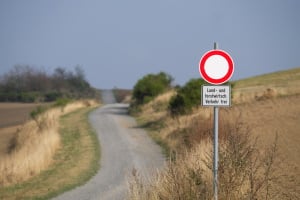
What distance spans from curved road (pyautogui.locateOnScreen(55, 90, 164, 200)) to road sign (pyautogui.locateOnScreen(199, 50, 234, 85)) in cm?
461

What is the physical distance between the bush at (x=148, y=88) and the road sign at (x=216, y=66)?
3936 centimetres

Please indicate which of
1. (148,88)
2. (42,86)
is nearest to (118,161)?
(148,88)

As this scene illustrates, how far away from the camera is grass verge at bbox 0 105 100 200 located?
13.5 metres

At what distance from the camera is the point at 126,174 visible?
15.3 metres

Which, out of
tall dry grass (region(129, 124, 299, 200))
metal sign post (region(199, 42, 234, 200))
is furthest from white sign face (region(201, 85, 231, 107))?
tall dry grass (region(129, 124, 299, 200))

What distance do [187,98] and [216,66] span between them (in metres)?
20.0

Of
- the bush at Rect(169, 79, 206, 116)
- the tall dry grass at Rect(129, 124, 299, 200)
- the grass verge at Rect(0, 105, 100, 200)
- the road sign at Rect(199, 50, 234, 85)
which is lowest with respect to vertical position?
the grass verge at Rect(0, 105, 100, 200)

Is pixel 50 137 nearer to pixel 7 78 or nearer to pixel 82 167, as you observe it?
pixel 82 167

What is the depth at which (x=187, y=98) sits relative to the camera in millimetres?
28391

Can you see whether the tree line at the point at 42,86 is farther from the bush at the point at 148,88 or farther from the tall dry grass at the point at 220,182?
the tall dry grass at the point at 220,182

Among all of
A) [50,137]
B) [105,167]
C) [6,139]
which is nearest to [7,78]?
[6,139]

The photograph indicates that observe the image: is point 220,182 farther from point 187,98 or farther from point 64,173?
point 187,98

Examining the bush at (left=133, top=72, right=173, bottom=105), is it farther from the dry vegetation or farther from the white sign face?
the white sign face

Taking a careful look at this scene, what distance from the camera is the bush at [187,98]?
92.3 ft
